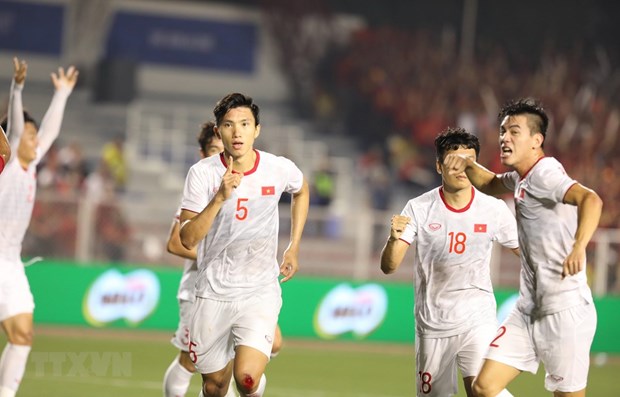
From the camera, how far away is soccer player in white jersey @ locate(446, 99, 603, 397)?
25.3 feet

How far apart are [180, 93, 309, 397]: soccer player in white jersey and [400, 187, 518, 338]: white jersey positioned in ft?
2.98

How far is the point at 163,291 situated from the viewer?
55.6ft

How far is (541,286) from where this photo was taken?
25.6 ft

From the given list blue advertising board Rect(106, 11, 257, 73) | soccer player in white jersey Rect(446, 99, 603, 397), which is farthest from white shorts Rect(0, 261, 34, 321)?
blue advertising board Rect(106, 11, 257, 73)

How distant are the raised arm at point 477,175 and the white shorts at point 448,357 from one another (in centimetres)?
94

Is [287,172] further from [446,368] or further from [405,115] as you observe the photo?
[405,115]

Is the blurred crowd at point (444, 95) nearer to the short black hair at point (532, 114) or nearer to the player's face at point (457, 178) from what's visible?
the player's face at point (457, 178)

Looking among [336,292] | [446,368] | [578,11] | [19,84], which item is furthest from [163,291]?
[578,11]

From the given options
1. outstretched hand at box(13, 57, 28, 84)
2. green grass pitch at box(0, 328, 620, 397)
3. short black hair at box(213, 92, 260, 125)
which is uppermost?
outstretched hand at box(13, 57, 28, 84)

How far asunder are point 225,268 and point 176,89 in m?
19.1

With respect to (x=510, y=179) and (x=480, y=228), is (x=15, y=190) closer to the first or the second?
(x=480, y=228)

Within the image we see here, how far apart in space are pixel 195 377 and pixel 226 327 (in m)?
5.08

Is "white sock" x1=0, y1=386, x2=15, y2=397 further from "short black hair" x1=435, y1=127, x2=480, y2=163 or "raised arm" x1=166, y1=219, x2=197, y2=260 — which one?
"short black hair" x1=435, y1=127, x2=480, y2=163

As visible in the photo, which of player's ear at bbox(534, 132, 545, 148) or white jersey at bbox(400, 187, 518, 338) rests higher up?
player's ear at bbox(534, 132, 545, 148)
